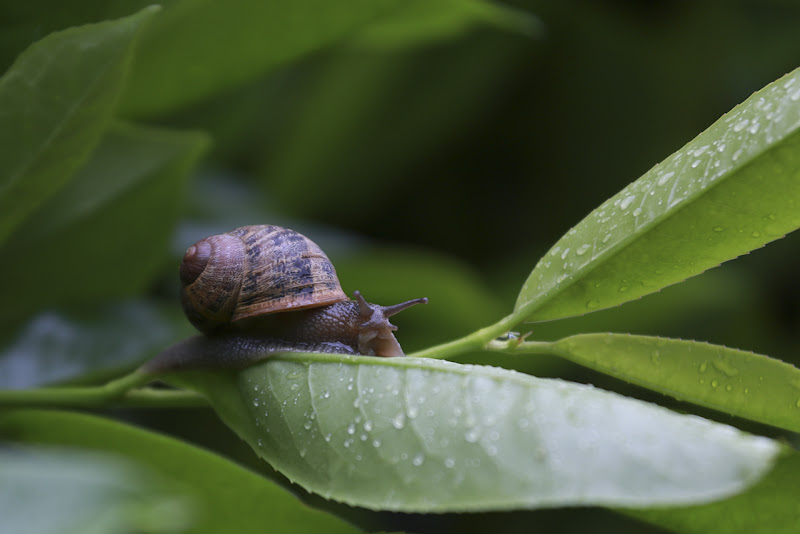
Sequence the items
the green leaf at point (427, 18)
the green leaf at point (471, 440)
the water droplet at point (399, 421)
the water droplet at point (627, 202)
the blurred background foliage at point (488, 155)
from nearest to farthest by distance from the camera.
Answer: the green leaf at point (471, 440), the water droplet at point (399, 421), the water droplet at point (627, 202), the green leaf at point (427, 18), the blurred background foliage at point (488, 155)

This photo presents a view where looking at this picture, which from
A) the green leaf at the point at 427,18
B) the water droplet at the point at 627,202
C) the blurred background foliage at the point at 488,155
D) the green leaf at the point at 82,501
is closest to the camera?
the green leaf at the point at 82,501

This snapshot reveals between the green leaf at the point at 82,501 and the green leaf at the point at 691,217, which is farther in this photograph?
the green leaf at the point at 691,217

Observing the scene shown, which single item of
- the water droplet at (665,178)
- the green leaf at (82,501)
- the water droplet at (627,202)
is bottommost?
the green leaf at (82,501)

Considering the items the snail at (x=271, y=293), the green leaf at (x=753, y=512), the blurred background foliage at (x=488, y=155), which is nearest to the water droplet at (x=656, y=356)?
the green leaf at (x=753, y=512)

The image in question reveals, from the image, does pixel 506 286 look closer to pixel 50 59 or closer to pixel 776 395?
pixel 776 395

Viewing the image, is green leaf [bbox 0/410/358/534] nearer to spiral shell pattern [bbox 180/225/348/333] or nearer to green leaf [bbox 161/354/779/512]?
green leaf [bbox 161/354/779/512]

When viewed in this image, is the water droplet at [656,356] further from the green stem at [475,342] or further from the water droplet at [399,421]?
the water droplet at [399,421]

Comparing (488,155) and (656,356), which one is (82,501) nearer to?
(656,356)

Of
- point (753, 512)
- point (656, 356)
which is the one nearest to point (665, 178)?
point (656, 356)
